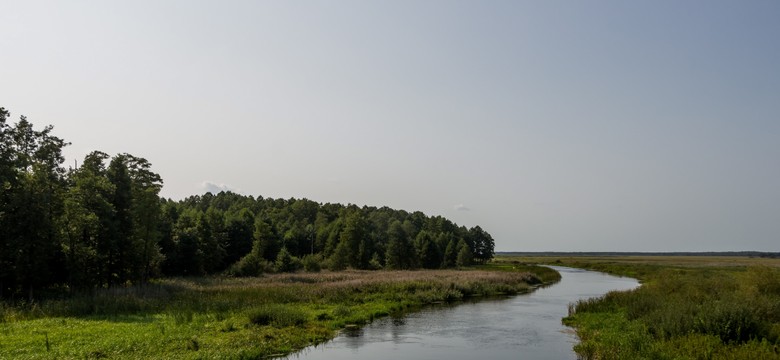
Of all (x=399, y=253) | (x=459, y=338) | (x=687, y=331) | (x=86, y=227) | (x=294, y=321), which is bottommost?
(x=459, y=338)

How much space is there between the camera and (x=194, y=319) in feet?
103

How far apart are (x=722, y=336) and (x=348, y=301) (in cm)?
2910

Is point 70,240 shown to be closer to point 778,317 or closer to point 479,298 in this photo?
point 479,298

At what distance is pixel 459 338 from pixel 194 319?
15.1 meters

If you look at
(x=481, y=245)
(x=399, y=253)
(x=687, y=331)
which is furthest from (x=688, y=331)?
(x=481, y=245)

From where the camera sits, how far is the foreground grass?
2291 centimetres

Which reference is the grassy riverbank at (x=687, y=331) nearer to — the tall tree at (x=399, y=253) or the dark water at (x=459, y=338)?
the dark water at (x=459, y=338)

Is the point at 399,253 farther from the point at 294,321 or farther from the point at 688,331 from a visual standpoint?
the point at 688,331

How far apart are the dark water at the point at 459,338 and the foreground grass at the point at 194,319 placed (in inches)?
81.8

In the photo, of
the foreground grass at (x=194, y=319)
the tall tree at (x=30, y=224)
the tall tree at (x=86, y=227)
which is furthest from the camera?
the tall tree at (x=86, y=227)

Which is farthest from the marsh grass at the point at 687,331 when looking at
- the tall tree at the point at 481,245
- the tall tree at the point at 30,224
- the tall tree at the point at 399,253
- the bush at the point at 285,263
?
the tall tree at the point at 481,245

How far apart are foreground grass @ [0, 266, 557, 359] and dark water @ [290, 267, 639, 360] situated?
2.08 m

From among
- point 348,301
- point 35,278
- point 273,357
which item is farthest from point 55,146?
point 273,357

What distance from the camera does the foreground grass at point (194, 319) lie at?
22.9 m
